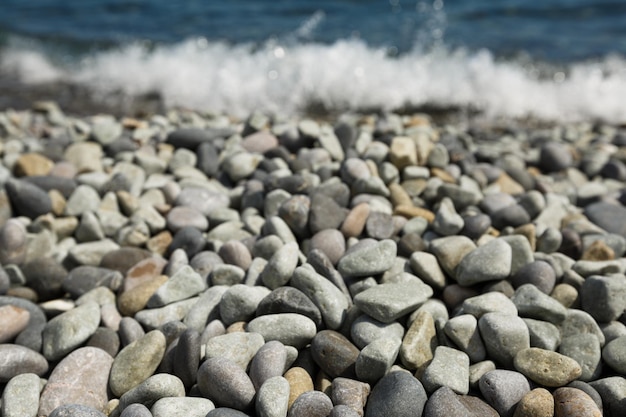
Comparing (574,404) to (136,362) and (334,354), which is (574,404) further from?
(136,362)

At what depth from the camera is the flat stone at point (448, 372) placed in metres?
1.34

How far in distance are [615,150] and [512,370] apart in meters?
2.42

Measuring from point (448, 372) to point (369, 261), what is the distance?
44 centimetres

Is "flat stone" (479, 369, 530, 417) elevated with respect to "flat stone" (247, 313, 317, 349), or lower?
lower

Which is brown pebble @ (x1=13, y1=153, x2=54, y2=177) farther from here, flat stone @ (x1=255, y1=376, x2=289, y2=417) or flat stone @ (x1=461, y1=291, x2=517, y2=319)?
flat stone @ (x1=461, y1=291, x2=517, y2=319)

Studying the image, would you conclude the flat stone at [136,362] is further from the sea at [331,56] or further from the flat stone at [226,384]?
the sea at [331,56]

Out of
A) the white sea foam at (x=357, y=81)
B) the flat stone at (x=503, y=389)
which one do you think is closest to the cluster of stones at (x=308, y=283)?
the flat stone at (x=503, y=389)

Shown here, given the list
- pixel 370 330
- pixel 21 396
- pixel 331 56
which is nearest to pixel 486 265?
pixel 370 330

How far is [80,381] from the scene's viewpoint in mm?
1456

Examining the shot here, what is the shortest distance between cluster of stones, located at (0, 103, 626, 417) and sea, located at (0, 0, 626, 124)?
202 centimetres

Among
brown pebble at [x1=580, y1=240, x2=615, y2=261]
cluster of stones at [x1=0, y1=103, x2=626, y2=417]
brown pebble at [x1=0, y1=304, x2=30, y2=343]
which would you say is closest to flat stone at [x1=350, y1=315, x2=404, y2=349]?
cluster of stones at [x1=0, y1=103, x2=626, y2=417]

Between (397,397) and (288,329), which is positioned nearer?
(397,397)

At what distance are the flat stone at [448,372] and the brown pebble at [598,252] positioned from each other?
0.74 meters

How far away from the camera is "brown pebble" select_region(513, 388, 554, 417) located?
1.28 m
